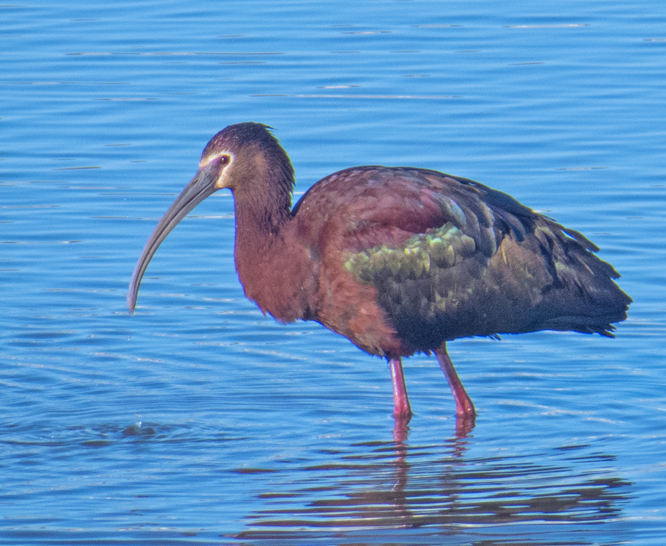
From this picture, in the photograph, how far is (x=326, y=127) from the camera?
14.4 metres

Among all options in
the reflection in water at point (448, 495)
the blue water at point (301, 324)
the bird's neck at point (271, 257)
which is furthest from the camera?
the bird's neck at point (271, 257)

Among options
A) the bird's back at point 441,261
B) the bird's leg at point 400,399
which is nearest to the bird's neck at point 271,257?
the bird's back at point 441,261

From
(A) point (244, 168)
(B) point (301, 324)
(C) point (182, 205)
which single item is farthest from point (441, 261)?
(B) point (301, 324)

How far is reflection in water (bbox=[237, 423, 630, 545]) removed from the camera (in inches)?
271

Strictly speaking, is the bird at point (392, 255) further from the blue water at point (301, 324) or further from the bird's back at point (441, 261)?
the blue water at point (301, 324)

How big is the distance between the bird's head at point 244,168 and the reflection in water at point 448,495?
154cm

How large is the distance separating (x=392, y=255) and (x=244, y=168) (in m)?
0.97

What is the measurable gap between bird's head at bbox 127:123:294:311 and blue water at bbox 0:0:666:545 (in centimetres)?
129

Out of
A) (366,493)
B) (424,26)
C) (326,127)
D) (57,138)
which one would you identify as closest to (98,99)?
(57,138)

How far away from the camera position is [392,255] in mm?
8289

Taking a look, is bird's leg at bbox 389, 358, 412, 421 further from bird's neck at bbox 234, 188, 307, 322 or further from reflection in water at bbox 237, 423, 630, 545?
bird's neck at bbox 234, 188, 307, 322

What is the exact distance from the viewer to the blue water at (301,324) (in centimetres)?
724

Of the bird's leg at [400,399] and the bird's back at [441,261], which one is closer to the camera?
the bird's back at [441,261]

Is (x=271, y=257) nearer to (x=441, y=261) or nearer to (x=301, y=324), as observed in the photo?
(x=441, y=261)
